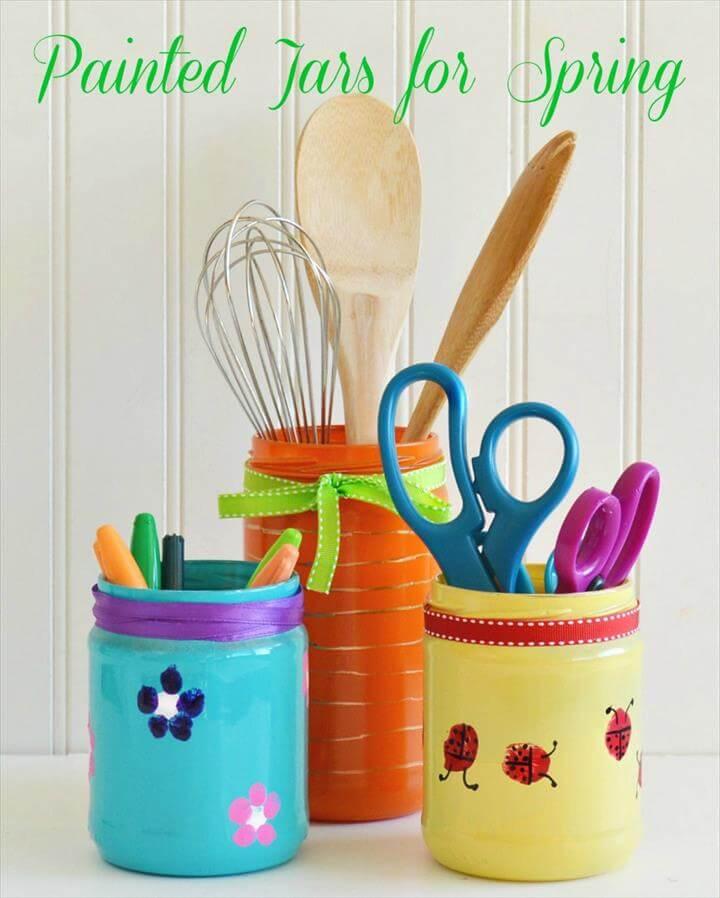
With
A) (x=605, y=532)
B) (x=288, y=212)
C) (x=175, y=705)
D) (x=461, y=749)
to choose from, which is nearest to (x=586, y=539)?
(x=605, y=532)

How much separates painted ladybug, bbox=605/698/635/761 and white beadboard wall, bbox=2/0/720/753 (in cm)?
25

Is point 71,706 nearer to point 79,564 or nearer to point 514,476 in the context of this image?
point 79,564

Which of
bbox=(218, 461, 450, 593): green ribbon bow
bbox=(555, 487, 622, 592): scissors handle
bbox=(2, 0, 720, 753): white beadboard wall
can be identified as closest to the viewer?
bbox=(555, 487, 622, 592): scissors handle

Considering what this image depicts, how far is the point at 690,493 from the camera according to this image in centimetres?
92

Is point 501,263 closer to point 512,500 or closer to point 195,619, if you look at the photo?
point 512,500

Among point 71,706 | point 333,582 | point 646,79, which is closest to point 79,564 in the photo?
point 71,706

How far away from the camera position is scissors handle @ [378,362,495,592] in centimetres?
66

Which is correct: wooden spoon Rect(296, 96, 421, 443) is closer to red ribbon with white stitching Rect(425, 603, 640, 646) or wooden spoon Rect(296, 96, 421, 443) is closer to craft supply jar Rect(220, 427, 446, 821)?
craft supply jar Rect(220, 427, 446, 821)

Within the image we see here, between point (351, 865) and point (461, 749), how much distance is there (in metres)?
0.10

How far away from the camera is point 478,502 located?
0.67 m

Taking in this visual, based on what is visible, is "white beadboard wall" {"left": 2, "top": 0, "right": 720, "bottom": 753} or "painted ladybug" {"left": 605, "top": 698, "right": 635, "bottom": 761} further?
"white beadboard wall" {"left": 2, "top": 0, "right": 720, "bottom": 753}

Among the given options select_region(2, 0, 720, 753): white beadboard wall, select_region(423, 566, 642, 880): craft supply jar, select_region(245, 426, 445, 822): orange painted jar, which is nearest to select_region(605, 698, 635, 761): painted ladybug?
select_region(423, 566, 642, 880): craft supply jar

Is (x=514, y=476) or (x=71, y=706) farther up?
(x=514, y=476)

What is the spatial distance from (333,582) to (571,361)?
0.87 feet
